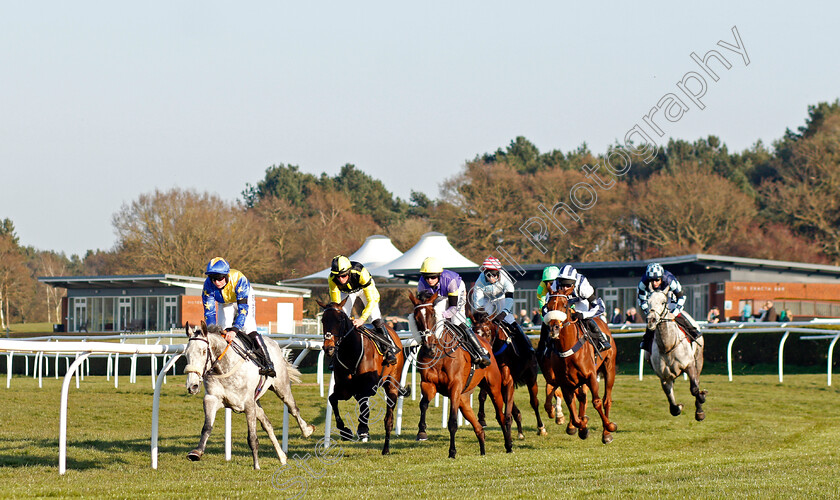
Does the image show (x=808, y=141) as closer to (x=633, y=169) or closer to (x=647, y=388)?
(x=633, y=169)

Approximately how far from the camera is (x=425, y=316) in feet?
29.8

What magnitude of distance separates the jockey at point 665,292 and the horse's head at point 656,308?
145mm

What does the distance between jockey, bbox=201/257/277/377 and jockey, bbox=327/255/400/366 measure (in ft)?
3.19

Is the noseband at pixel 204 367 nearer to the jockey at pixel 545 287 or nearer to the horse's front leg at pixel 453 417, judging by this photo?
the horse's front leg at pixel 453 417

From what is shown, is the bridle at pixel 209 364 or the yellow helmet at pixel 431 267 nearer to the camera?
the bridle at pixel 209 364

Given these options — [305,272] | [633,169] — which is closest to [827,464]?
[305,272]

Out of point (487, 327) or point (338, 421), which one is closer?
point (338, 421)

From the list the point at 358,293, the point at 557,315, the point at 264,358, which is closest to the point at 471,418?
the point at 557,315

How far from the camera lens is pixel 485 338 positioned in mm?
10203

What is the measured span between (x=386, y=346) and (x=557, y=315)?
5.71 ft

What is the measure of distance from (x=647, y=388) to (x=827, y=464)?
9144 mm

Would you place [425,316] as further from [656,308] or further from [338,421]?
[656,308]

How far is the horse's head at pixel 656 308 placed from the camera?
36.7 feet

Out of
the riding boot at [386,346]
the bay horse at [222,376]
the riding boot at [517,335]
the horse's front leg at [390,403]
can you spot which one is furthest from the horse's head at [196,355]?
the riding boot at [517,335]
